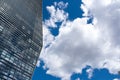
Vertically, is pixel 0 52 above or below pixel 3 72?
above

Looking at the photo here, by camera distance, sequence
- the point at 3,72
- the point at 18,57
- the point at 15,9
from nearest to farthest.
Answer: the point at 3,72 → the point at 18,57 → the point at 15,9

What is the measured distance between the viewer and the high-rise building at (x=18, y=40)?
4673 inches

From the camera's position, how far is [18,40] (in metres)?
128

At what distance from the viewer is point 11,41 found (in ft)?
401

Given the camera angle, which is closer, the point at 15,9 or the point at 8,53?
the point at 8,53

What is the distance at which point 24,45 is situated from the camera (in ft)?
431

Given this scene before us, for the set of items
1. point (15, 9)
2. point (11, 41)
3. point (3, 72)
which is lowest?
point (3, 72)

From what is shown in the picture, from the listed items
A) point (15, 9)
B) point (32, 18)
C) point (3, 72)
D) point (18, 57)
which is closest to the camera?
point (3, 72)

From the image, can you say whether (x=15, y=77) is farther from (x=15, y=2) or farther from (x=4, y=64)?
(x=15, y=2)

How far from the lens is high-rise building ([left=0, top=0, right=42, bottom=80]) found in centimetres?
11869

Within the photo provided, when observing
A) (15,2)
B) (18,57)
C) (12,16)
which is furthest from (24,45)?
(15,2)

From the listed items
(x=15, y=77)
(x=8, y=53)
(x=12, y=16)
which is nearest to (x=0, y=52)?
(x=8, y=53)

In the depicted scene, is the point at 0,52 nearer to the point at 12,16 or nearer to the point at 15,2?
the point at 12,16

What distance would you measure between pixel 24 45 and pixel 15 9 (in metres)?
23.4
